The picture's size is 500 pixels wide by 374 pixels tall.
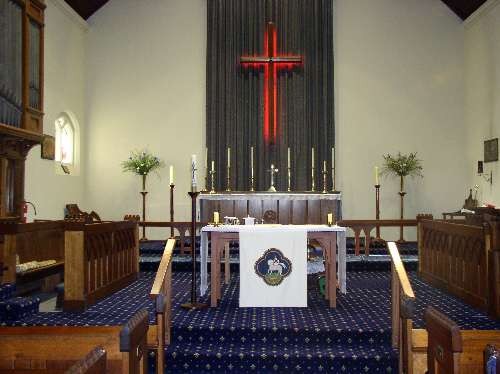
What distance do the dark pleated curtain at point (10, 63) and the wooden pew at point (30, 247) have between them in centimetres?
154

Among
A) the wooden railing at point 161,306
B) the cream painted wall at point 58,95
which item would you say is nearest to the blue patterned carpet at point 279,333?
the wooden railing at point 161,306

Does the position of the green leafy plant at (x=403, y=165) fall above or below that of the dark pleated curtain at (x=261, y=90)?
below

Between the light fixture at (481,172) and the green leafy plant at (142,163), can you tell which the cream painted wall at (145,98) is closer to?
the green leafy plant at (142,163)

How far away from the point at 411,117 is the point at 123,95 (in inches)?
225

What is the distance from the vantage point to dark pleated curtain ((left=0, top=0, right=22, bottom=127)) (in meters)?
6.57

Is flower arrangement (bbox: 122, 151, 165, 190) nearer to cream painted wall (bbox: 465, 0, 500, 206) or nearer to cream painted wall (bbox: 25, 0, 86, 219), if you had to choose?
cream painted wall (bbox: 25, 0, 86, 219)

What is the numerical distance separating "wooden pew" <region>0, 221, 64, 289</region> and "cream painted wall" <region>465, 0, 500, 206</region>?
695cm

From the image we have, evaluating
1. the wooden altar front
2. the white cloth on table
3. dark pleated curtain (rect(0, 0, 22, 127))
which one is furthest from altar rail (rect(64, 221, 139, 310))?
the wooden altar front

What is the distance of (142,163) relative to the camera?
31.9 ft

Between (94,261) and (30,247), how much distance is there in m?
1.28

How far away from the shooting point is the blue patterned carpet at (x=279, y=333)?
3.90 metres

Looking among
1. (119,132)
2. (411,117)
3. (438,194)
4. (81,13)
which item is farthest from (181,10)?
(438,194)

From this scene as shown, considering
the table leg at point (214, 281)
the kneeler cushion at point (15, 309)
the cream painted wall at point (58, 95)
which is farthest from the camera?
the cream painted wall at point (58, 95)

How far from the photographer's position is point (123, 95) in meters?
10.5
